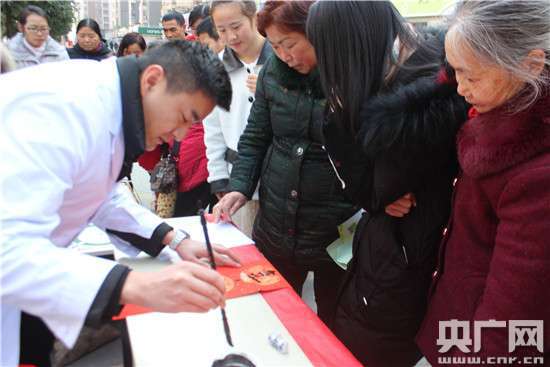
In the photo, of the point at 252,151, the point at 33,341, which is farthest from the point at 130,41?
the point at 33,341

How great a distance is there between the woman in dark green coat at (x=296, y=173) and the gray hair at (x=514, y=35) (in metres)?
0.69

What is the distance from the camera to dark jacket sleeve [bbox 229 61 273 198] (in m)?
1.74

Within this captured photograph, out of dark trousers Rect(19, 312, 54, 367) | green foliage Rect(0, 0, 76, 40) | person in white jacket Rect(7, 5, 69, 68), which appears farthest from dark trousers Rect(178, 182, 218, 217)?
green foliage Rect(0, 0, 76, 40)

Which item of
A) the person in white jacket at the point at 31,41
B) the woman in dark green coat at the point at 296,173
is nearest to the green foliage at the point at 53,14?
the person in white jacket at the point at 31,41

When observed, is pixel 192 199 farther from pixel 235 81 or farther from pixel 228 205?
pixel 228 205

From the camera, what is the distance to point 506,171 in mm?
823

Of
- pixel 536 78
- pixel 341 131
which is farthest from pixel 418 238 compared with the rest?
pixel 536 78

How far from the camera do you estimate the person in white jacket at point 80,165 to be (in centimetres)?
73

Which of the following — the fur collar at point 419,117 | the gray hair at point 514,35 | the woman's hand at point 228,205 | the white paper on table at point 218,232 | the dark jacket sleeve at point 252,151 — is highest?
the gray hair at point 514,35

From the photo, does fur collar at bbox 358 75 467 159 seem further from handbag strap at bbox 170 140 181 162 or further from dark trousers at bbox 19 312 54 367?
handbag strap at bbox 170 140 181 162

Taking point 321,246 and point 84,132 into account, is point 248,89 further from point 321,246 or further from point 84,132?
point 84,132

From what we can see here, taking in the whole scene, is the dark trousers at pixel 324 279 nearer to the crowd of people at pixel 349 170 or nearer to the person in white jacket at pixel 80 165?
the crowd of people at pixel 349 170

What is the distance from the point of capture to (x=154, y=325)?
40.6 inches

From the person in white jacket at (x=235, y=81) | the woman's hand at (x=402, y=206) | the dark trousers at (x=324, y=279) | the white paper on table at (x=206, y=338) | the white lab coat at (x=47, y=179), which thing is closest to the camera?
the white lab coat at (x=47, y=179)
